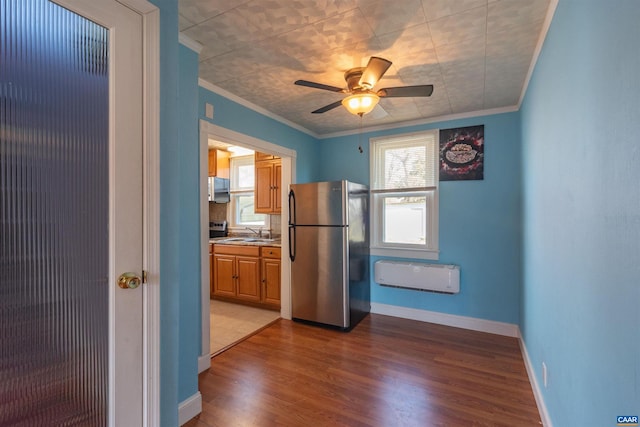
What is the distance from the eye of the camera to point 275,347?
2.80 m

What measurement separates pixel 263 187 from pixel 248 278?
4.35 ft

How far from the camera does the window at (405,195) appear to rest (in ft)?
11.3

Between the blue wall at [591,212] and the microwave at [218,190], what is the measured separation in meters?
4.32

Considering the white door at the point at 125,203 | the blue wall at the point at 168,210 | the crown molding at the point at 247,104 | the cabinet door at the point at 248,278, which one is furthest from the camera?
the cabinet door at the point at 248,278

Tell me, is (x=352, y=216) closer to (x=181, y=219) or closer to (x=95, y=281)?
(x=181, y=219)

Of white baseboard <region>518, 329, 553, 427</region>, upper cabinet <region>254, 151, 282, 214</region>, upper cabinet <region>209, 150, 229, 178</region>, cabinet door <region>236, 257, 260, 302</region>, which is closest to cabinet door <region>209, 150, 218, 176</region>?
upper cabinet <region>209, 150, 229, 178</region>

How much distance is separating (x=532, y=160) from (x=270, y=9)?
7.05ft

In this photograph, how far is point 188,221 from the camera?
2014 mm

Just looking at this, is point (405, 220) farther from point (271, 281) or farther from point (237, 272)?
point (237, 272)

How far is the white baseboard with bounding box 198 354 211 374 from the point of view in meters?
2.35

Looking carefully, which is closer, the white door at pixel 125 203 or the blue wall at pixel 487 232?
the white door at pixel 125 203

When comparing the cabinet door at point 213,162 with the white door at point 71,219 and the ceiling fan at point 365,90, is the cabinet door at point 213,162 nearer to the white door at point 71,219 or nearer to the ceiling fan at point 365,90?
the ceiling fan at point 365,90

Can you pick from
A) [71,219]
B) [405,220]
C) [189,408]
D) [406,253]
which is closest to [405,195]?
[405,220]

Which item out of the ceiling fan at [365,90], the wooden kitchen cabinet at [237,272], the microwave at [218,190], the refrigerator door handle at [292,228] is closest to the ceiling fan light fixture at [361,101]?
the ceiling fan at [365,90]
